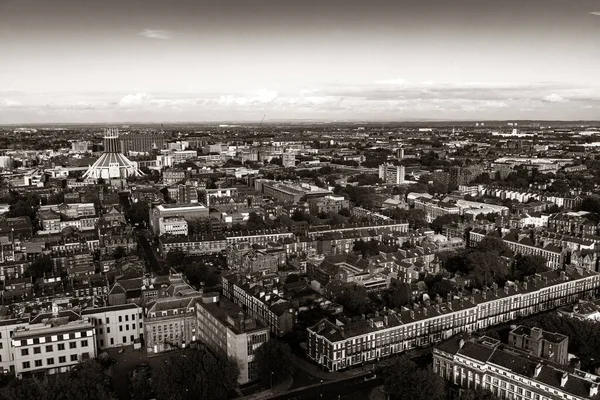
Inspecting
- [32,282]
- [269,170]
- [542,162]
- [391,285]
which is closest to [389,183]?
[269,170]

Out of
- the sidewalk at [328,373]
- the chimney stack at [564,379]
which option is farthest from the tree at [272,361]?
the chimney stack at [564,379]

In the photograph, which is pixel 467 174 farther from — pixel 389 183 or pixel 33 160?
pixel 33 160

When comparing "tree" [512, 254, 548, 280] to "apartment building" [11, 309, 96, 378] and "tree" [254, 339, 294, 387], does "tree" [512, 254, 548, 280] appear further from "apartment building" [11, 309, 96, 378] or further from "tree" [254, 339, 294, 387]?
"apartment building" [11, 309, 96, 378]

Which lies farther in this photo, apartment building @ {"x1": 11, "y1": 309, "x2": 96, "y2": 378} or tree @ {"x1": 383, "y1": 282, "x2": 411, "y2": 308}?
tree @ {"x1": 383, "y1": 282, "x2": 411, "y2": 308}

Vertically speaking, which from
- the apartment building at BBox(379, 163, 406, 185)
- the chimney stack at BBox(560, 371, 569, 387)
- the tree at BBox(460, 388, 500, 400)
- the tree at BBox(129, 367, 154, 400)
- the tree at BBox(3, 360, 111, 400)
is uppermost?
the apartment building at BBox(379, 163, 406, 185)

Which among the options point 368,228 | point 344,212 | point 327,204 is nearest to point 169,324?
point 368,228

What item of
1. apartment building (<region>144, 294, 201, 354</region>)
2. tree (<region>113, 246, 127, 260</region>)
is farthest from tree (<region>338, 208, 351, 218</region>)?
apartment building (<region>144, 294, 201, 354</region>)

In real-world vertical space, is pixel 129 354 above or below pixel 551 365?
below
